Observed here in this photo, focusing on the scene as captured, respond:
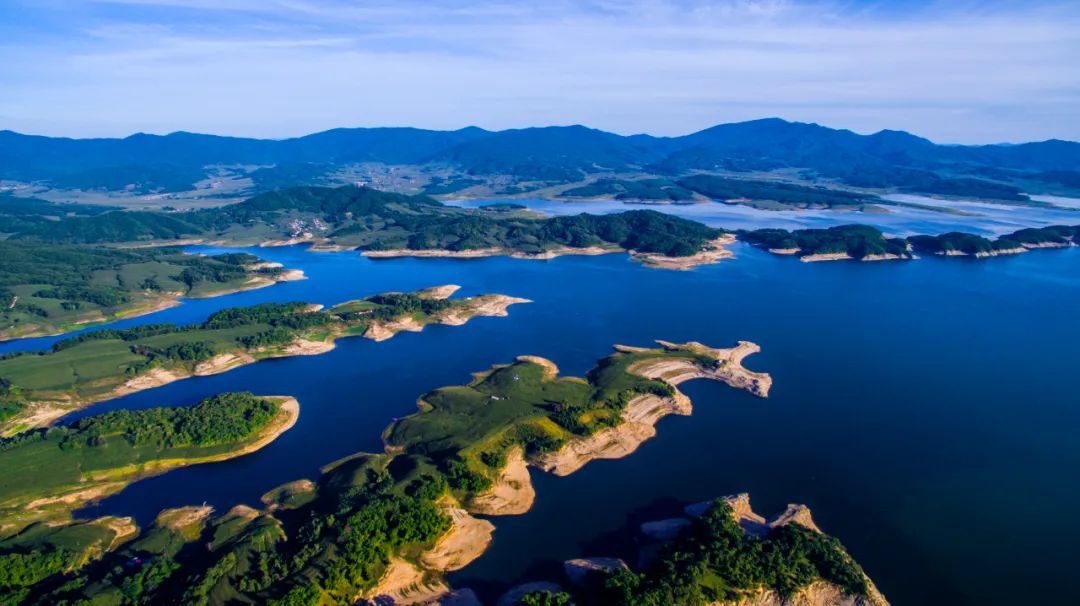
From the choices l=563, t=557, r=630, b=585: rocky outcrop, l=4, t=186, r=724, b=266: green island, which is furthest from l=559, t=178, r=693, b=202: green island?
l=563, t=557, r=630, b=585: rocky outcrop

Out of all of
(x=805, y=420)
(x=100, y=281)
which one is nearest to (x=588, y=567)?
(x=805, y=420)

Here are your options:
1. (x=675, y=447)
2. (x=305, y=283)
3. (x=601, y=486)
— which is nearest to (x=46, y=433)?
(x=601, y=486)

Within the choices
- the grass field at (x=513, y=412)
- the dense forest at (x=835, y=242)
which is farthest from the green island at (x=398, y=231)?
the grass field at (x=513, y=412)

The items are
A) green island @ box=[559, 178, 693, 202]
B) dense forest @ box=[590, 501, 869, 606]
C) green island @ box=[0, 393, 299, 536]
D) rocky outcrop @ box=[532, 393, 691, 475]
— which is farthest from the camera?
green island @ box=[559, 178, 693, 202]

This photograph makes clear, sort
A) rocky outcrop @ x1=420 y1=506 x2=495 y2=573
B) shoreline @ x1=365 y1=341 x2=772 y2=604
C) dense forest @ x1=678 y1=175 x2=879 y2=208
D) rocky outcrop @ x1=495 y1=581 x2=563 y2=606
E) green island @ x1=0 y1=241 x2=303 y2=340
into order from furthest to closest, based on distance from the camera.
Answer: dense forest @ x1=678 y1=175 x2=879 y2=208 < green island @ x1=0 y1=241 x2=303 y2=340 < rocky outcrop @ x1=420 y1=506 x2=495 y2=573 < shoreline @ x1=365 y1=341 x2=772 y2=604 < rocky outcrop @ x1=495 y1=581 x2=563 y2=606

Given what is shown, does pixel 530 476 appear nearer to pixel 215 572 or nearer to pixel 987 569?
pixel 215 572

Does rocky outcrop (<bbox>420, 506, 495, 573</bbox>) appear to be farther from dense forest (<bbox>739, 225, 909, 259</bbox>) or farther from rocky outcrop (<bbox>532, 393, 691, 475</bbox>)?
dense forest (<bbox>739, 225, 909, 259</bbox>)
